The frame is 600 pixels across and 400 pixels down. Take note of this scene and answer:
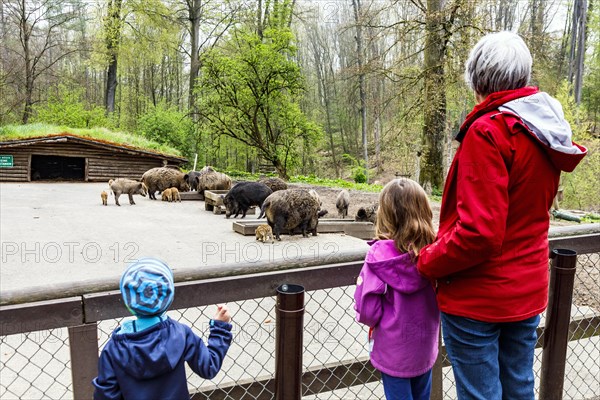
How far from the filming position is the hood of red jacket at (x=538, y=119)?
1906mm

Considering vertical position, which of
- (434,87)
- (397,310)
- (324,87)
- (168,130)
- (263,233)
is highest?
(324,87)

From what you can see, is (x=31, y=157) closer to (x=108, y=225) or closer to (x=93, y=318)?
(x=108, y=225)

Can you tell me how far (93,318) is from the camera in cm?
220

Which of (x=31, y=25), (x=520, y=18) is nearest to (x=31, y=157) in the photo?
(x=31, y=25)

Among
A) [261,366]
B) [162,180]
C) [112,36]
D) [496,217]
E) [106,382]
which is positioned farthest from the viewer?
[112,36]

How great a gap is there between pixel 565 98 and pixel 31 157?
85.3 ft

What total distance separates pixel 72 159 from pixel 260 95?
33.7 ft

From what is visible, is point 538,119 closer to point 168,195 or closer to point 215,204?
point 215,204

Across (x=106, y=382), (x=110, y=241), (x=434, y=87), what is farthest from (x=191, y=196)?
(x=106, y=382)

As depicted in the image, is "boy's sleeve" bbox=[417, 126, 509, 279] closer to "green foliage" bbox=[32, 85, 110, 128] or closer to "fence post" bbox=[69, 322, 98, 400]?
"fence post" bbox=[69, 322, 98, 400]

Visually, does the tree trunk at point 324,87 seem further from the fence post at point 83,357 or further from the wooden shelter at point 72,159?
the fence post at point 83,357

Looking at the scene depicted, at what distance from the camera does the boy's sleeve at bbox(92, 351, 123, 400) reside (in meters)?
1.94

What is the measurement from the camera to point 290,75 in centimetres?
2531

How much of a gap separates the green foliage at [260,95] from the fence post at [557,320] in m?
22.9
